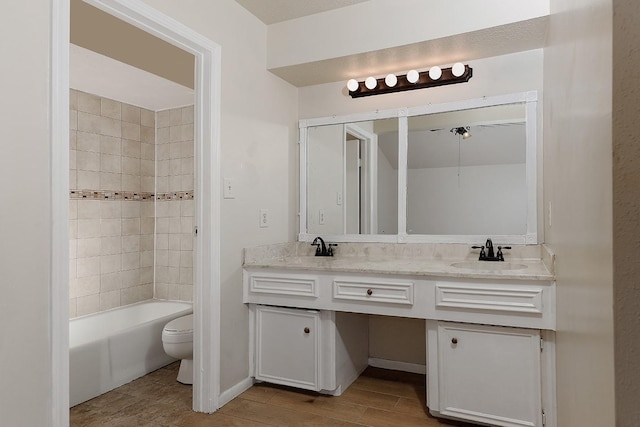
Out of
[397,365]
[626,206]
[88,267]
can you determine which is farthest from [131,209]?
[626,206]

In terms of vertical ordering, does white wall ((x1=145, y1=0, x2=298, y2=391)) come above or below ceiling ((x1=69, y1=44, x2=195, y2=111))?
below

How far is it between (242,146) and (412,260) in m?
1.31

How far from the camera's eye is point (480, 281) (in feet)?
→ 6.67

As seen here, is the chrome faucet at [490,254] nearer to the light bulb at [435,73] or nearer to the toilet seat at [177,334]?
the light bulb at [435,73]

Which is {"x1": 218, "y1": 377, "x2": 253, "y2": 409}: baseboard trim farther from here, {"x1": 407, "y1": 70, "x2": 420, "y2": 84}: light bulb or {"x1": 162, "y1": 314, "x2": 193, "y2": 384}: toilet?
{"x1": 407, "y1": 70, "x2": 420, "y2": 84}: light bulb

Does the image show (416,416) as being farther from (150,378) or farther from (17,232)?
(17,232)

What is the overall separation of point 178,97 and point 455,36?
103 inches

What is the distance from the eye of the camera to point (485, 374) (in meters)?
2.06

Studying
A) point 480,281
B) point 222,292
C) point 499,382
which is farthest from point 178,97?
point 499,382

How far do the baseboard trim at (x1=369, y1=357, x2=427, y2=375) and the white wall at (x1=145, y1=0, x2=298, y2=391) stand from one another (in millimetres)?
938

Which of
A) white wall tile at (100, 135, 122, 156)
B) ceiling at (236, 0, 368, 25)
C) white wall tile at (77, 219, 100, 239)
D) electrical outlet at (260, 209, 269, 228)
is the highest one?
ceiling at (236, 0, 368, 25)

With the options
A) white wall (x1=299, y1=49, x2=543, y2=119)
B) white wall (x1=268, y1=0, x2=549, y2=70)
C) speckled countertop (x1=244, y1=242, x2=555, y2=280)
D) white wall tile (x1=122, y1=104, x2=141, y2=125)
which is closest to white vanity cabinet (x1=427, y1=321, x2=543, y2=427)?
speckled countertop (x1=244, y1=242, x2=555, y2=280)

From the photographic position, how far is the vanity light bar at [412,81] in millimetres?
2607

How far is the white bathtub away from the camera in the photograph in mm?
2480
